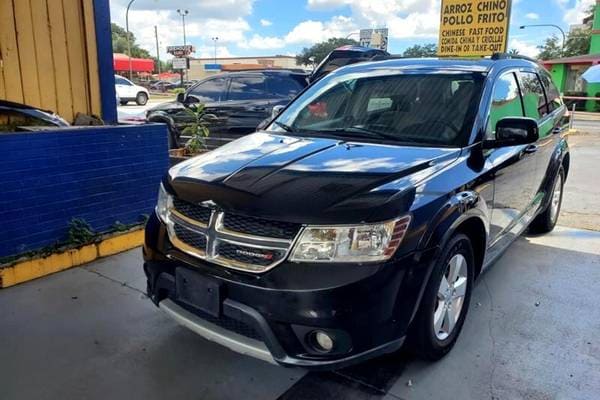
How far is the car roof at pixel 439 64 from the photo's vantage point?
330 centimetres

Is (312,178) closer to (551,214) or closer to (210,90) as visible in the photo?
(551,214)

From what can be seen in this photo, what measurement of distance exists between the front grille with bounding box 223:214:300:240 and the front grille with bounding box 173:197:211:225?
14 cm

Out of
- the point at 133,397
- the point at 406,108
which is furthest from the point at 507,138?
the point at 133,397

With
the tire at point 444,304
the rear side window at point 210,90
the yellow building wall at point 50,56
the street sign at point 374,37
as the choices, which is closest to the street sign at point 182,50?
the street sign at point 374,37

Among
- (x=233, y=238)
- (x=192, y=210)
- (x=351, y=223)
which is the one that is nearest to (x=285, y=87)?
(x=192, y=210)

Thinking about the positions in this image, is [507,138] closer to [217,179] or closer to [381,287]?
[381,287]

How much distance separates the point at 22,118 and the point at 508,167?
3.96 metres

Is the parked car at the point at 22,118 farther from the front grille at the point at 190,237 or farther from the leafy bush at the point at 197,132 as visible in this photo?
the leafy bush at the point at 197,132

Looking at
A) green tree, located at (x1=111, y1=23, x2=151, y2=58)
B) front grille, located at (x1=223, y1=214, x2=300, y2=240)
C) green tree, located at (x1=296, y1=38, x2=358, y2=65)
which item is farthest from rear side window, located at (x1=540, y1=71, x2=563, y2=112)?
green tree, located at (x1=111, y1=23, x2=151, y2=58)

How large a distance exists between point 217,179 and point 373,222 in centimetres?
85

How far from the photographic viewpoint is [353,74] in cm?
372

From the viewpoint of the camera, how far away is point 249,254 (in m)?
2.16

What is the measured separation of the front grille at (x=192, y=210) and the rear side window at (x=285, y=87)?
572cm

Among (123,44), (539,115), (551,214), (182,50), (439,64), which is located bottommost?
(551,214)
